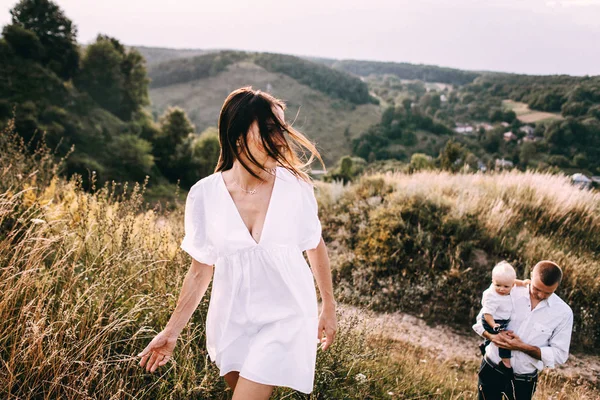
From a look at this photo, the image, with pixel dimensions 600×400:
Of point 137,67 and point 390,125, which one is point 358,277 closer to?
point 137,67

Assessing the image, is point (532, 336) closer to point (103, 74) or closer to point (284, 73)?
point (103, 74)

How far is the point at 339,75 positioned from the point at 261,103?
105 m

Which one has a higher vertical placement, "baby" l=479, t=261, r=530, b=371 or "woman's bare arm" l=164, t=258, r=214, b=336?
"woman's bare arm" l=164, t=258, r=214, b=336

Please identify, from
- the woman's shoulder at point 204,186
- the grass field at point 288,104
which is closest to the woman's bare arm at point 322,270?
the woman's shoulder at point 204,186

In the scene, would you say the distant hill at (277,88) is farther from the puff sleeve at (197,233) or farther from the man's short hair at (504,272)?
the puff sleeve at (197,233)

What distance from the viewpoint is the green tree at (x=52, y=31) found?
30672mm

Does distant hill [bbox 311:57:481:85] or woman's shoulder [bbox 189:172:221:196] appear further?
distant hill [bbox 311:57:481:85]

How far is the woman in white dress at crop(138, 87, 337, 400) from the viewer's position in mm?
1823

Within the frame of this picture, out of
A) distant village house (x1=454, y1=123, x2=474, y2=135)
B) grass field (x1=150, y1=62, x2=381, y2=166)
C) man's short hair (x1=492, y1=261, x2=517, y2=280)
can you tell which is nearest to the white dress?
man's short hair (x1=492, y1=261, x2=517, y2=280)

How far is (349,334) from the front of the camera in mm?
3250

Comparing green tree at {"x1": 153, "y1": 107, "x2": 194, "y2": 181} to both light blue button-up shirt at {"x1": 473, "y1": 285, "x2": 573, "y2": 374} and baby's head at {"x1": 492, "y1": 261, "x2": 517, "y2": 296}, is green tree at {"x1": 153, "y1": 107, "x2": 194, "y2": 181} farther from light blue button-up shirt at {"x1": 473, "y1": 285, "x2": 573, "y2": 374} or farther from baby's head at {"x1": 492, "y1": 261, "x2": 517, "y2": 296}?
light blue button-up shirt at {"x1": 473, "y1": 285, "x2": 573, "y2": 374}

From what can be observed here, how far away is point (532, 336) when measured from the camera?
270 centimetres

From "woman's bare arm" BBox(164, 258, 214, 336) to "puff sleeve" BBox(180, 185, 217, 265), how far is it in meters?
0.06

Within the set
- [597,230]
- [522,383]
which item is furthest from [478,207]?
[522,383]
